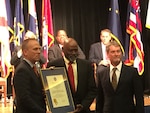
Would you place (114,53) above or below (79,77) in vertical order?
above

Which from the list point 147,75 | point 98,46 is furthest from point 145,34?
point 98,46

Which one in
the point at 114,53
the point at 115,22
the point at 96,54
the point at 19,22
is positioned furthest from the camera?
the point at 115,22

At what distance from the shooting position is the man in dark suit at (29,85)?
2.57m

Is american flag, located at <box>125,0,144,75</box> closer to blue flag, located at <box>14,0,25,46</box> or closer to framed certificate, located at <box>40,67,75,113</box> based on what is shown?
blue flag, located at <box>14,0,25,46</box>

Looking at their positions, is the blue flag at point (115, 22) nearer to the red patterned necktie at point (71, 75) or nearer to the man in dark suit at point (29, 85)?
the red patterned necktie at point (71, 75)

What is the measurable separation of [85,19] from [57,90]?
19.0 ft

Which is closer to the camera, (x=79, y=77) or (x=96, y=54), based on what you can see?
(x=79, y=77)

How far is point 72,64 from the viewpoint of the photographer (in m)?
2.96

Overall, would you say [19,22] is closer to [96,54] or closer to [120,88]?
[96,54]

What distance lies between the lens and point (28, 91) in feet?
8.45

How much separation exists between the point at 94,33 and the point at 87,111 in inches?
225

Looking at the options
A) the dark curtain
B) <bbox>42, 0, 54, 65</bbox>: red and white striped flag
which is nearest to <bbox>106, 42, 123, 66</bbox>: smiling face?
<bbox>42, 0, 54, 65</bbox>: red and white striped flag

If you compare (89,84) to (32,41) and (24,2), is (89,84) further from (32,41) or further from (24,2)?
(24,2)

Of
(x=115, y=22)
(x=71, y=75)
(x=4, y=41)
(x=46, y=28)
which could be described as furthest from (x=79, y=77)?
(x=115, y=22)
